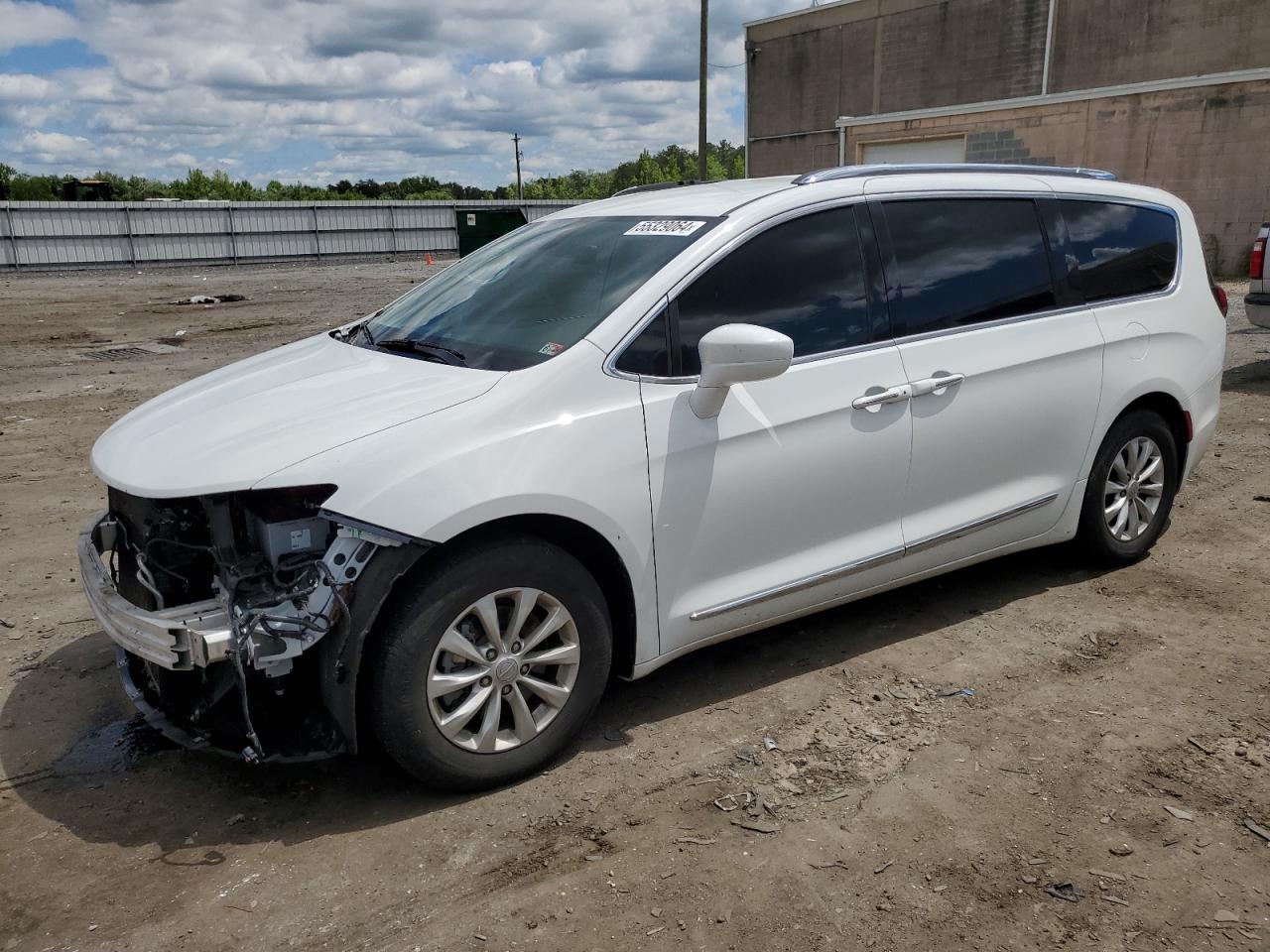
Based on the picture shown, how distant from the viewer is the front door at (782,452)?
11.3ft

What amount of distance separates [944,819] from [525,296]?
90.4 inches

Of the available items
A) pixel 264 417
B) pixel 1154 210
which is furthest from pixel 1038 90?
pixel 264 417

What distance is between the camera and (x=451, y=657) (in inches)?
121

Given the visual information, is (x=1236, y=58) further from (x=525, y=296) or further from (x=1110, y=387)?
(x=525, y=296)

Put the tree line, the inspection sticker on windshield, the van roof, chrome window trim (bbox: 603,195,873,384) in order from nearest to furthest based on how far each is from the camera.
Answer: chrome window trim (bbox: 603,195,873,384)
the inspection sticker on windshield
the van roof
the tree line

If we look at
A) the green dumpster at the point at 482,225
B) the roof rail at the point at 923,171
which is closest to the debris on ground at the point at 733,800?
the roof rail at the point at 923,171

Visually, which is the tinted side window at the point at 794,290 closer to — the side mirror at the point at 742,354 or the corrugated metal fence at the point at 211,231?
the side mirror at the point at 742,354

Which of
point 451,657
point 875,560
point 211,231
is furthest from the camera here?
point 211,231

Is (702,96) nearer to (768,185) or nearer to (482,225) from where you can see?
(482,225)

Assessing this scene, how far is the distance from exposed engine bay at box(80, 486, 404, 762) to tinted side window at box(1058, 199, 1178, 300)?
344 cm

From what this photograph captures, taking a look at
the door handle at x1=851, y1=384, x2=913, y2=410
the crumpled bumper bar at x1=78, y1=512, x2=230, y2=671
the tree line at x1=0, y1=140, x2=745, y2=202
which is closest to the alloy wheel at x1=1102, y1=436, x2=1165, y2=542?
the door handle at x1=851, y1=384, x2=913, y2=410

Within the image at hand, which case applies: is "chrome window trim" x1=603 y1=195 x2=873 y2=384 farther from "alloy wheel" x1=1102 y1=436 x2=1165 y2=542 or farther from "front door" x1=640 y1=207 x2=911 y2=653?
"alloy wheel" x1=1102 y1=436 x2=1165 y2=542

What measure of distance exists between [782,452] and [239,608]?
1.84 meters

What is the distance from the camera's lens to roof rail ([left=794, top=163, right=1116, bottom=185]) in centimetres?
399
